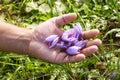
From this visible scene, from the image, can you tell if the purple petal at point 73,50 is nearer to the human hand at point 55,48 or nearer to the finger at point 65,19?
the human hand at point 55,48

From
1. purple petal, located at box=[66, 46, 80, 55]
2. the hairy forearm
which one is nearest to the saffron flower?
purple petal, located at box=[66, 46, 80, 55]

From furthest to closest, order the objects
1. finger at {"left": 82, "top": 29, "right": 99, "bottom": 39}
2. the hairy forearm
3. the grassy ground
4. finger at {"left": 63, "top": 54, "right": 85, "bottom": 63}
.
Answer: the grassy ground < the hairy forearm < finger at {"left": 82, "top": 29, "right": 99, "bottom": 39} < finger at {"left": 63, "top": 54, "right": 85, "bottom": 63}

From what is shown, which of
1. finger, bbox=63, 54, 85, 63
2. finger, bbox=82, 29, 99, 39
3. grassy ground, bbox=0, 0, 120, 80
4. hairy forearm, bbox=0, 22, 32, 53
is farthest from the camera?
grassy ground, bbox=0, 0, 120, 80

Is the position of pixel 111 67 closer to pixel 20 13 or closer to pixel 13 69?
pixel 13 69

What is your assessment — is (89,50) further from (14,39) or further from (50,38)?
(14,39)

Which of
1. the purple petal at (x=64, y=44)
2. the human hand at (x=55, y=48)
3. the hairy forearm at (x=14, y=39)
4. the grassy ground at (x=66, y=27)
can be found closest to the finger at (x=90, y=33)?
the human hand at (x=55, y=48)

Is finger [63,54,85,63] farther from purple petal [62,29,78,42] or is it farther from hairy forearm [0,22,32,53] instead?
hairy forearm [0,22,32,53]

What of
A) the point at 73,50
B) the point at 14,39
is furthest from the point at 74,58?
the point at 14,39
